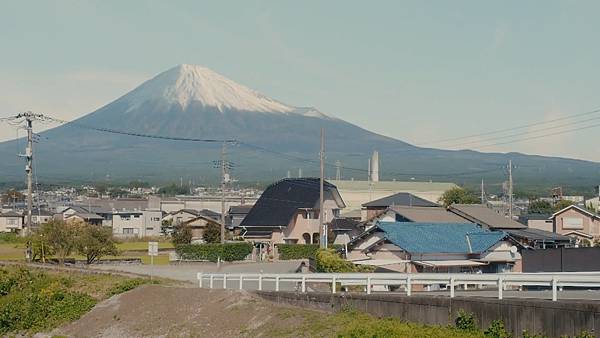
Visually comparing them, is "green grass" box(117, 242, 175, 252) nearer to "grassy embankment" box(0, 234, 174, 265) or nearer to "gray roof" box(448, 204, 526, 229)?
"grassy embankment" box(0, 234, 174, 265)

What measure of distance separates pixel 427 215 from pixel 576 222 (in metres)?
15.4

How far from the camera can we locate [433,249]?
35406 mm

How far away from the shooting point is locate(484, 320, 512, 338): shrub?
53.8 ft

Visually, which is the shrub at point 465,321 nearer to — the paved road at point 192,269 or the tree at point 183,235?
the paved road at point 192,269

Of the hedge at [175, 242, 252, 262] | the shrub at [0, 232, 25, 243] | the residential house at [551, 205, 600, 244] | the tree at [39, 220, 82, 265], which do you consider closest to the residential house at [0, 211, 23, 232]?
the shrub at [0, 232, 25, 243]

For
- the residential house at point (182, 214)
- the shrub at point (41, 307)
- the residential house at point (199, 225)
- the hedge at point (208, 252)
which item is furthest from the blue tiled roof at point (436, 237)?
the residential house at point (182, 214)

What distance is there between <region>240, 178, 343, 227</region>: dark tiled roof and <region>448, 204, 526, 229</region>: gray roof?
2337 cm

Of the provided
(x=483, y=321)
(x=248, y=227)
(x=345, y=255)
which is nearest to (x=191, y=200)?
(x=248, y=227)

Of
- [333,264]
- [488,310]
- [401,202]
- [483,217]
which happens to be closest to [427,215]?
[483,217]

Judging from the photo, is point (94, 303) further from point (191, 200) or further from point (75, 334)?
point (191, 200)

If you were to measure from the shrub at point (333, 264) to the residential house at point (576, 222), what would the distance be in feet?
72.2

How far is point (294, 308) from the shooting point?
78.4ft

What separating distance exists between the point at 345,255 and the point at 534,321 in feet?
75.9

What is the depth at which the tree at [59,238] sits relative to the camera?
50781 millimetres
